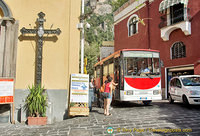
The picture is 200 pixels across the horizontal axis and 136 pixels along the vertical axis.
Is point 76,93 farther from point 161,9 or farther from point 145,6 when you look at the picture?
point 145,6

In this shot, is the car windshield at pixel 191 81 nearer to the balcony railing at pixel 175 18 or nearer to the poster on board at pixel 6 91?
the balcony railing at pixel 175 18

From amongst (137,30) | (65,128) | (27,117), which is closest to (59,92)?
(27,117)

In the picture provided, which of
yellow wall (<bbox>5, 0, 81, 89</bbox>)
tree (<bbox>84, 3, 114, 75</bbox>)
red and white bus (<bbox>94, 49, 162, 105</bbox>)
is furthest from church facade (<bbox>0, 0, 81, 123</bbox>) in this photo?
tree (<bbox>84, 3, 114, 75</bbox>)

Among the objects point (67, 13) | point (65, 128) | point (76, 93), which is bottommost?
point (65, 128)

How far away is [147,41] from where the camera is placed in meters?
19.1

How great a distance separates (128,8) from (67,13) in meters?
14.6

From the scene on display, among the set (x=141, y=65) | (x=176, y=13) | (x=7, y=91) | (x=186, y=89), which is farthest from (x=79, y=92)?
(x=176, y=13)

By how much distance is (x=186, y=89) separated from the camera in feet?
30.7

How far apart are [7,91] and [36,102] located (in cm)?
124

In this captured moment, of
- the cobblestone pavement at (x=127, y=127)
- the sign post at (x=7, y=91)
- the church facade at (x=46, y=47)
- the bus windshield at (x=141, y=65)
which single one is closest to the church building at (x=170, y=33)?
the bus windshield at (x=141, y=65)

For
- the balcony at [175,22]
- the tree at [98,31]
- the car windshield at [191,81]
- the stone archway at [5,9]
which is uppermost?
the tree at [98,31]

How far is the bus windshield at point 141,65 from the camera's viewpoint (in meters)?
9.60

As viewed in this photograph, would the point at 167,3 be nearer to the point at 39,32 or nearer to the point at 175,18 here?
the point at 175,18

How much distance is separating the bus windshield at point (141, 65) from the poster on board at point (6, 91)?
5241 millimetres
